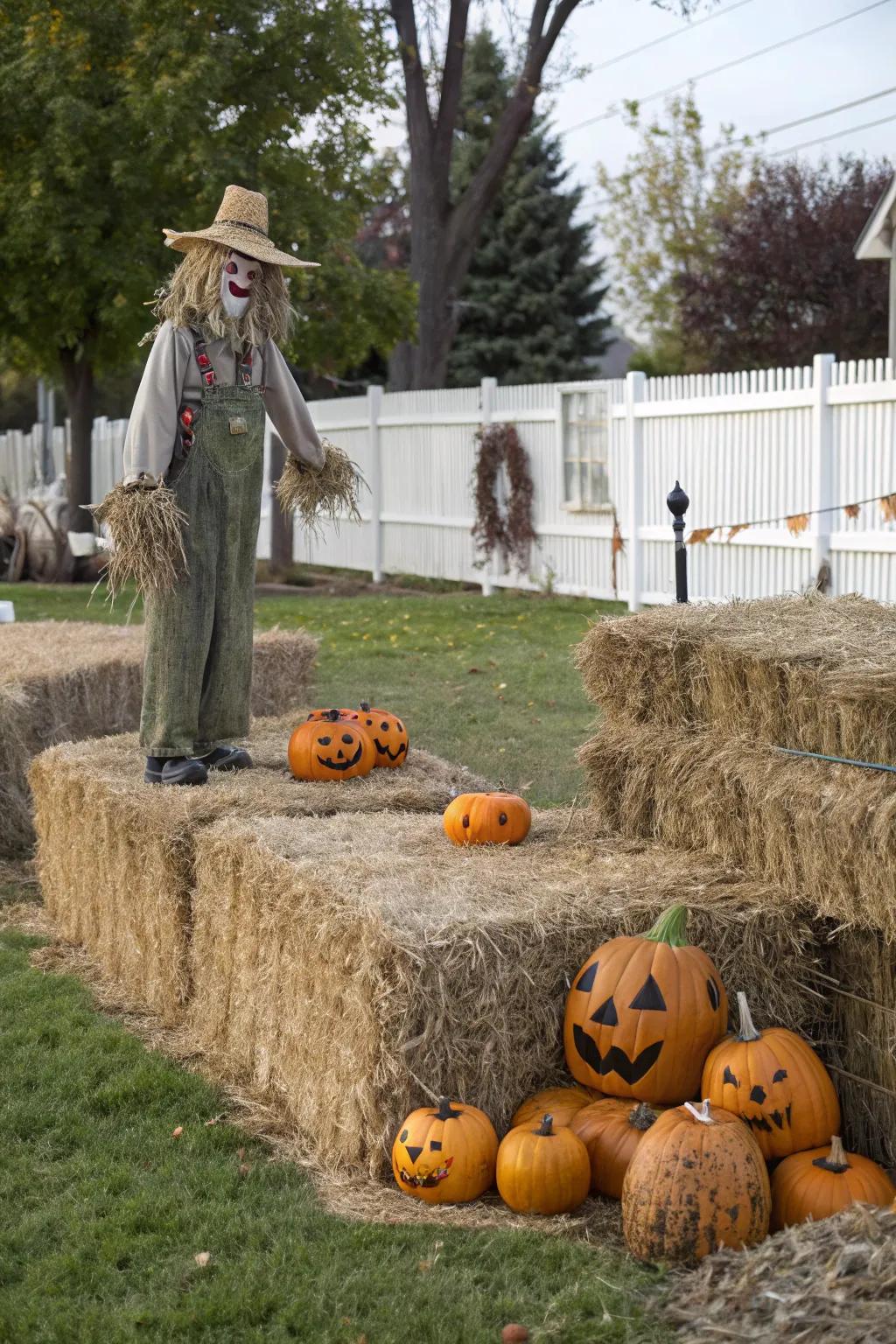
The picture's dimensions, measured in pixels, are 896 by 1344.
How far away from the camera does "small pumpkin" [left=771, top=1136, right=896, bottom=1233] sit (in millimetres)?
3193

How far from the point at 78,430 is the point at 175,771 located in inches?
580

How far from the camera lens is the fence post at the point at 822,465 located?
11.6m

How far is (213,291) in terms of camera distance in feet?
16.4

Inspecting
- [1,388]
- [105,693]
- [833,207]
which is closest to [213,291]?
[105,693]

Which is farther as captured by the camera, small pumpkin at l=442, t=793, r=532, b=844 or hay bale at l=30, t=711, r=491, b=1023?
hay bale at l=30, t=711, r=491, b=1023

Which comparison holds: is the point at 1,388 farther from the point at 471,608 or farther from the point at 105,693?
the point at 105,693

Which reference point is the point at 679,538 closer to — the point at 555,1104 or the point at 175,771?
the point at 175,771

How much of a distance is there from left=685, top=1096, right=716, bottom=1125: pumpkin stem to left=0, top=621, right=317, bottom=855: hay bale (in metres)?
4.19

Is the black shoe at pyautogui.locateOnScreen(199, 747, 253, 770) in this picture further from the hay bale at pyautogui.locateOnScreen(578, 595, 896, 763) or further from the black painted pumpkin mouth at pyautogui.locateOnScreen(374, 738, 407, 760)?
the hay bale at pyautogui.locateOnScreen(578, 595, 896, 763)

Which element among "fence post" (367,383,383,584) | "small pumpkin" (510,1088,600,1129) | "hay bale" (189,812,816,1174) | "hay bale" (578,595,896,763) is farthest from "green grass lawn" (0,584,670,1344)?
"fence post" (367,383,383,584)

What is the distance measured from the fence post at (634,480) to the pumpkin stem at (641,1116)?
10454mm

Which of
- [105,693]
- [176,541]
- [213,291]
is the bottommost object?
[105,693]

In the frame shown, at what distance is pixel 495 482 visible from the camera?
52.2 feet

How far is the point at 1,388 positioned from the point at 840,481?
4001cm
